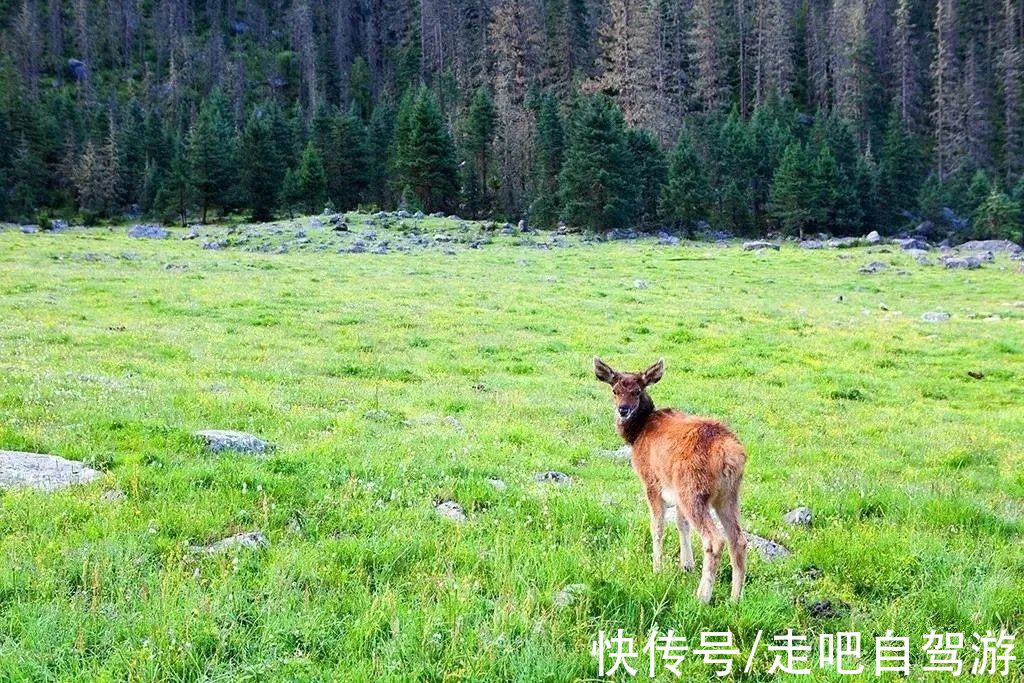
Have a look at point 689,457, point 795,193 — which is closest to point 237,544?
point 689,457

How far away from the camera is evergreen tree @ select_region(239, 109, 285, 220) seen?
7725 centimetres

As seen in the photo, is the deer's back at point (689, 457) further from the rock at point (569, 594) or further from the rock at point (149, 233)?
the rock at point (149, 233)

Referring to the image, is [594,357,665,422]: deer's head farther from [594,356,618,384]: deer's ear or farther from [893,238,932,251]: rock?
[893,238,932,251]: rock

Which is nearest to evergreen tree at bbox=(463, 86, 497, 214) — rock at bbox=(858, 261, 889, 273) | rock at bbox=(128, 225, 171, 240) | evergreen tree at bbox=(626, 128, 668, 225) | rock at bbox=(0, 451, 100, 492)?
evergreen tree at bbox=(626, 128, 668, 225)

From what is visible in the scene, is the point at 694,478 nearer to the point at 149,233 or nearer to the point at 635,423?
the point at 635,423

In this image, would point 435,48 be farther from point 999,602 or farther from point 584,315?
point 999,602

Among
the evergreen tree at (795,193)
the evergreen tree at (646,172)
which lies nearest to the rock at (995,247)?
the evergreen tree at (795,193)

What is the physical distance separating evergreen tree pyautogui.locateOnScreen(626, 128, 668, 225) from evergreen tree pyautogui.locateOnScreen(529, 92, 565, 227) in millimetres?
7348

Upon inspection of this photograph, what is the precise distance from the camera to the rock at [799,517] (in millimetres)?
7578

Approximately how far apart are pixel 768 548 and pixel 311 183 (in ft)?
244

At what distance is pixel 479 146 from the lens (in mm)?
76875

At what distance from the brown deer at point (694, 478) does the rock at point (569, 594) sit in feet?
2.70

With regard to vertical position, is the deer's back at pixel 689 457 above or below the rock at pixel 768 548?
above

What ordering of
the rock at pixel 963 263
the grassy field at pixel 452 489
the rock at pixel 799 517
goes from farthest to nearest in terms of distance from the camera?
1. the rock at pixel 963 263
2. the rock at pixel 799 517
3. the grassy field at pixel 452 489
